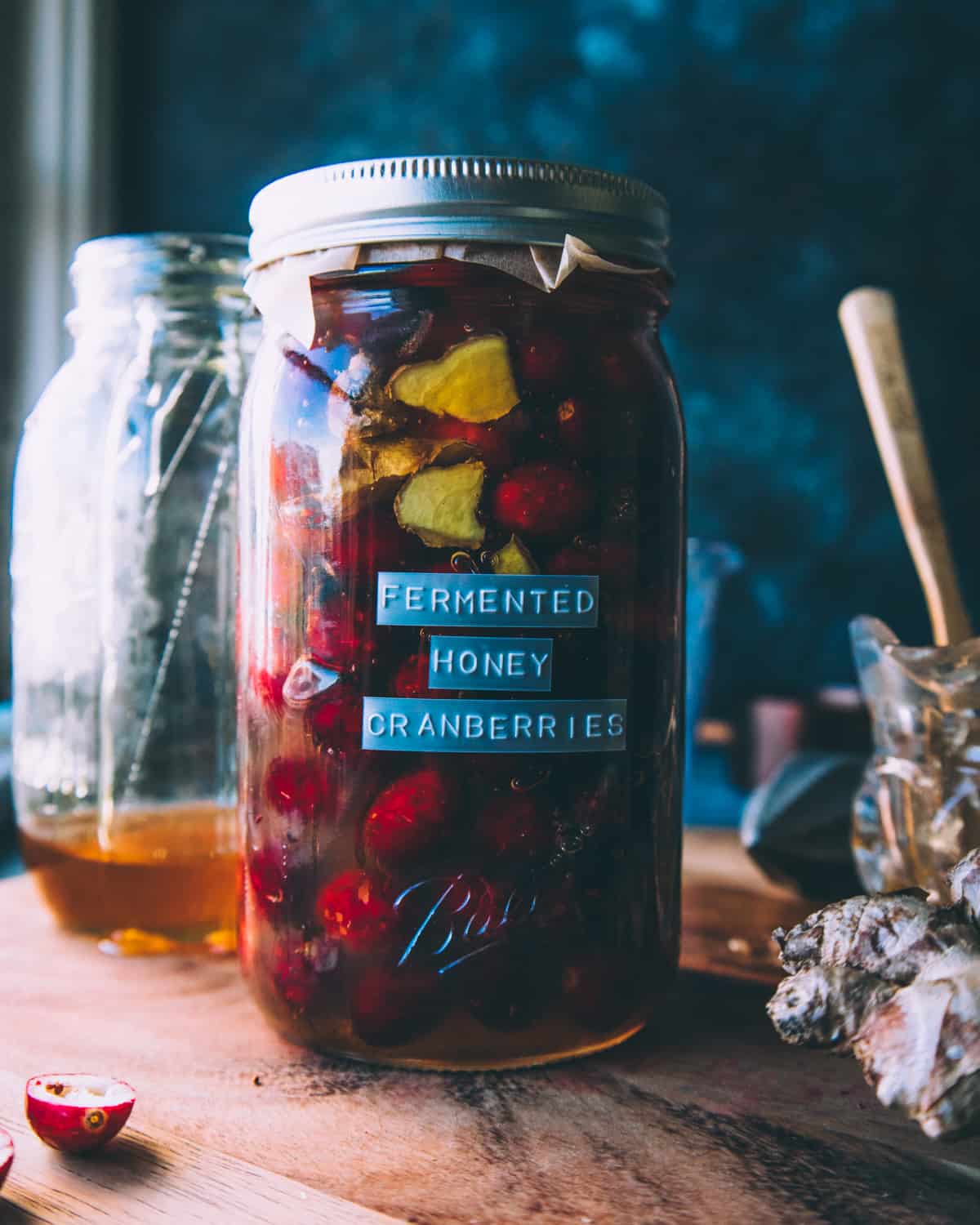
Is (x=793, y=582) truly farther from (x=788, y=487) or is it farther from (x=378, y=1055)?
(x=378, y=1055)

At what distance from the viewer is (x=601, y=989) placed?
0.48 m

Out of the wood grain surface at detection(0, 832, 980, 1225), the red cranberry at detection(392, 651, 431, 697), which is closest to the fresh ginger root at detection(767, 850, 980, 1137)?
the wood grain surface at detection(0, 832, 980, 1225)

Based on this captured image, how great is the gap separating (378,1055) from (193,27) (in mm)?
2239

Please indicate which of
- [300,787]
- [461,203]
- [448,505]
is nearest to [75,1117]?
[300,787]

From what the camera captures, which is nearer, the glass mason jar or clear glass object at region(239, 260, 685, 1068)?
clear glass object at region(239, 260, 685, 1068)

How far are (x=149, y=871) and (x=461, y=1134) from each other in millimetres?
261

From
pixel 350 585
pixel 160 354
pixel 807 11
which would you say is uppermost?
pixel 807 11

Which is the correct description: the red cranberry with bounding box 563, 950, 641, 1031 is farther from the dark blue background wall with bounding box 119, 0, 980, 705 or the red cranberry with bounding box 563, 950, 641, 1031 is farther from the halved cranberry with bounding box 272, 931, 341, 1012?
the dark blue background wall with bounding box 119, 0, 980, 705

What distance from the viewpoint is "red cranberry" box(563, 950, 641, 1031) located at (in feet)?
1.55

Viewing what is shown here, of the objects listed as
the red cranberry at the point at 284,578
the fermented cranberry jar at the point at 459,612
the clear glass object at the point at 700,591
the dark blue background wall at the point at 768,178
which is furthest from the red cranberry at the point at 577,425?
the dark blue background wall at the point at 768,178

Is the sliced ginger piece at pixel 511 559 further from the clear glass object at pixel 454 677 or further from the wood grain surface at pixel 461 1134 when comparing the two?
the wood grain surface at pixel 461 1134

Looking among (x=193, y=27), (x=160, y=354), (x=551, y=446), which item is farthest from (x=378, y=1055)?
(x=193, y=27)

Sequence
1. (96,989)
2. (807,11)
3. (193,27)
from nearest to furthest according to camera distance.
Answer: (96,989) → (807,11) → (193,27)

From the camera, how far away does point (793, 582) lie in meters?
2.05
